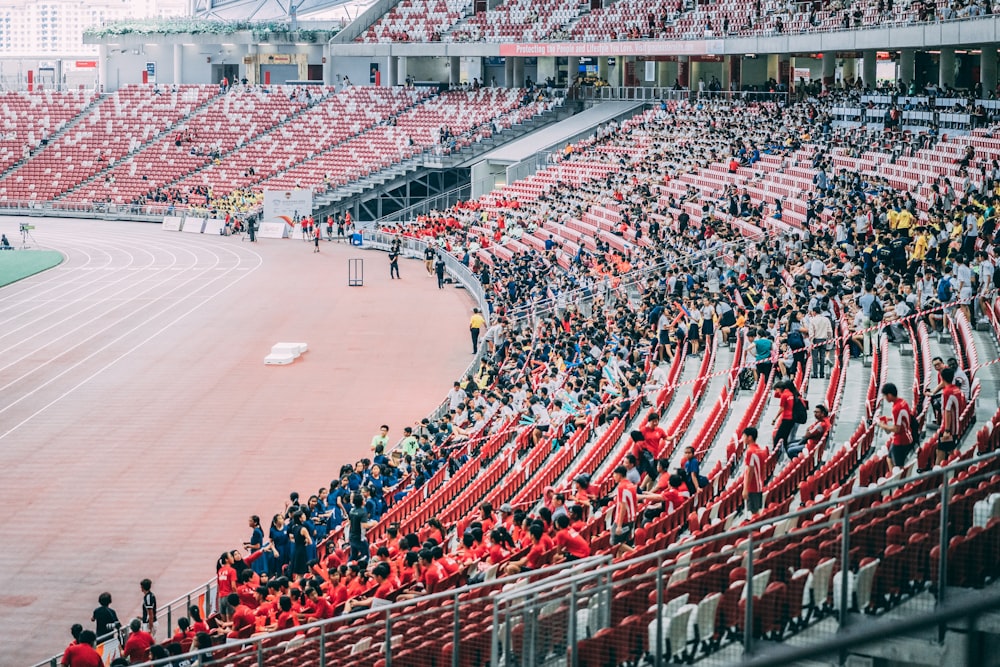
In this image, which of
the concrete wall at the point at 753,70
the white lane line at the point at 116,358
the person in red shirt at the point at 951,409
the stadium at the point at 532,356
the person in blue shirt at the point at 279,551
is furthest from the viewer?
the concrete wall at the point at 753,70

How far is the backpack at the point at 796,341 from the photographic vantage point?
19859 mm

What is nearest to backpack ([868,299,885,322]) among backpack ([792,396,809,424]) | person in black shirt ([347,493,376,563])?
backpack ([792,396,809,424])

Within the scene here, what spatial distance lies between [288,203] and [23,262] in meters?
13.0

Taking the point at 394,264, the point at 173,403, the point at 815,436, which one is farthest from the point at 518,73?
the point at 815,436

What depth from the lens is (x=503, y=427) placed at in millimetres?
21312

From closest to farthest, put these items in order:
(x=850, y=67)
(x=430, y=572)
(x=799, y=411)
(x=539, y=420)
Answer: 1. (x=430, y=572)
2. (x=799, y=411)
3. (x=539, y=420)
4. (x=850, y=67)

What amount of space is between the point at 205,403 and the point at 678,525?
1763cm

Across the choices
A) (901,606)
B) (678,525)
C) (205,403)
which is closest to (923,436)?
(678,525)

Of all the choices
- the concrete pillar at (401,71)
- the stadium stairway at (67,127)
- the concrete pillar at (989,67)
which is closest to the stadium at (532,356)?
the concrete pillar at (989,67)

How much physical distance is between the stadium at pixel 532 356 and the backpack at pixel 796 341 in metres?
0.23

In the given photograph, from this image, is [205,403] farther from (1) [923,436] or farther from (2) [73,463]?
(1) [923,436]

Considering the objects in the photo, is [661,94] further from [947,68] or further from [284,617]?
[284,617]

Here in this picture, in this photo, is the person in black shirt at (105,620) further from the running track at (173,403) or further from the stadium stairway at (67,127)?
the stadium stairway at (67,127)

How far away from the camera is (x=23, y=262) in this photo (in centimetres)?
5088
